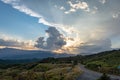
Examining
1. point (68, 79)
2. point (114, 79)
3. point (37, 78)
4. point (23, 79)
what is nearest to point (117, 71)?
point (114, 79)

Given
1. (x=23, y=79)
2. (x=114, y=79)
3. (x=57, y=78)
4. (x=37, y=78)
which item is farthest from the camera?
(x=23, y=79)

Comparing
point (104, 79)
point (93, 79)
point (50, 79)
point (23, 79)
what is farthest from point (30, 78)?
point (104, 79)

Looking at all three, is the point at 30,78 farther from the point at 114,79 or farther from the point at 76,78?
the point at 114,79

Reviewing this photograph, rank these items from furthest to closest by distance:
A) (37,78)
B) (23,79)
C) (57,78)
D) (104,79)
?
1. (23,79)
2. (37,78)
3. (57,78)
4. (104,79)

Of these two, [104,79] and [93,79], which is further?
[93,79]

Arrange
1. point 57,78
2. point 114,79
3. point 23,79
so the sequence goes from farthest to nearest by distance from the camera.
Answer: point 23,79, point 57,78, point 114,79

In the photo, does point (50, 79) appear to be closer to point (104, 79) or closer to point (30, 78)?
point (30, 78)

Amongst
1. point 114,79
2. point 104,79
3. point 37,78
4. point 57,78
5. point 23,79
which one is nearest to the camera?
point 104,79

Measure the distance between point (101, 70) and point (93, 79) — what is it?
122 feet

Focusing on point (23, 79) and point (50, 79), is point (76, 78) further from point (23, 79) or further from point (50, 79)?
point (23, 79)

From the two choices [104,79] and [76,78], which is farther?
[76,78]

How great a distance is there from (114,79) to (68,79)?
20910 mm

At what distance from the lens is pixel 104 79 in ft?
244

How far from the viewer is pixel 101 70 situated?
13888 cm
